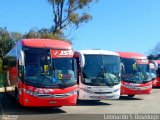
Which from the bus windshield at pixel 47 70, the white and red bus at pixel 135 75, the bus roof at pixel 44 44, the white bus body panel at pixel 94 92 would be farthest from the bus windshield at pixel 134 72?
the bus windshield at pixel 47 70

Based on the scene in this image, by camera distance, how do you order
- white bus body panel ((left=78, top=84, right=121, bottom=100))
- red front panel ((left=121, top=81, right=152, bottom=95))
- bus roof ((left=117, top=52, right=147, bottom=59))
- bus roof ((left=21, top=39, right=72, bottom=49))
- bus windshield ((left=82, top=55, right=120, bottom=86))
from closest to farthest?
bus roof ((left=21, top=39, right=72, bottom=49)) → white bus body panel ((left=78, top=84, right=121, bottom=100)) → bus windshield ((left=82, top=55, right=120, bottom=86)) → red front panel ((left=121, top=81, right=152, bottom=95)) → bus roof ((left=117, top=52, right=147, bottom=59))

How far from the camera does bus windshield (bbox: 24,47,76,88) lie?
16688mm

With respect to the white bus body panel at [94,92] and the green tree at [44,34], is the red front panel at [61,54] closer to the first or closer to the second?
the white bus body panel at [94,92]

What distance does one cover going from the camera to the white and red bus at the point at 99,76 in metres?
19.9

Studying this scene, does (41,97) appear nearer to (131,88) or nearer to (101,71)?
(101,71)

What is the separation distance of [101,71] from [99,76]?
0.31 meters

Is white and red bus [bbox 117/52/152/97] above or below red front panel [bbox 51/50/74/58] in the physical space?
below

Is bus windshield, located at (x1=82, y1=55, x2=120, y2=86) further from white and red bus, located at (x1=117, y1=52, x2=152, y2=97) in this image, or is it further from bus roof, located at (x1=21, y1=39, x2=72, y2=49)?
white and red bus, located at (x1=117, y1=52, x2=152, y2=97)

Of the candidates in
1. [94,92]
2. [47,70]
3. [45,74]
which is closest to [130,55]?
[94,92]

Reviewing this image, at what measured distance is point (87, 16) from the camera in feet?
148

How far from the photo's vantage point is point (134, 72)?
2486 cm

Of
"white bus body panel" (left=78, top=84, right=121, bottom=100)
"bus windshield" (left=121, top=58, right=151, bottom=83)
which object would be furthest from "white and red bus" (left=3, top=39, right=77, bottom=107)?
"bus windshield" (left=121, top=58, right=151, bottom=83)

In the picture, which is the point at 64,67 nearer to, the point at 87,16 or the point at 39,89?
the point at 39,89

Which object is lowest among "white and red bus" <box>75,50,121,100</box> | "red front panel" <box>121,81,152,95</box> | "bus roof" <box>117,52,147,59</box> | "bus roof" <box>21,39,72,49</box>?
"red front panel" <box>121,81,152,95</box>
